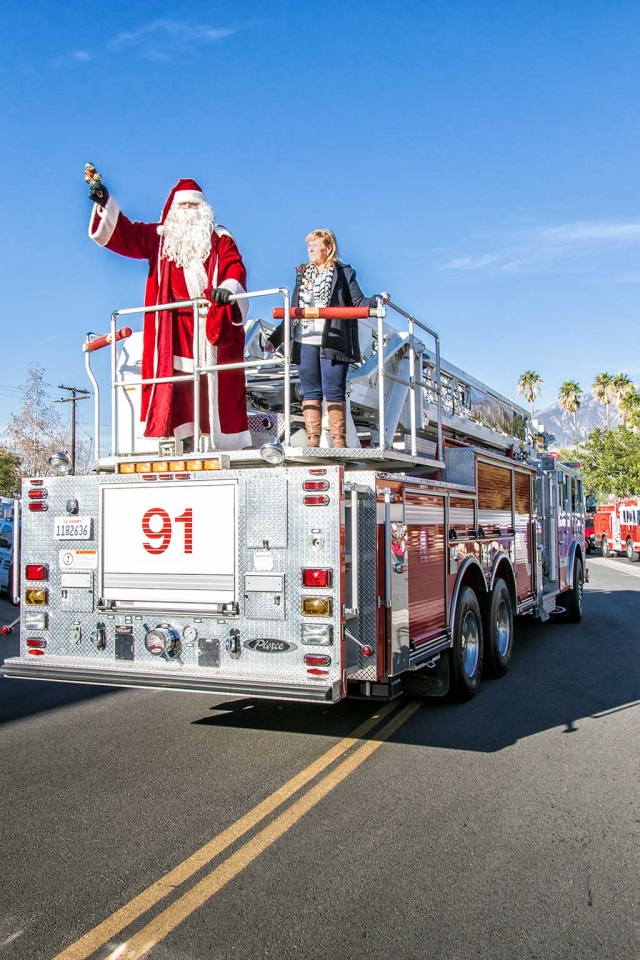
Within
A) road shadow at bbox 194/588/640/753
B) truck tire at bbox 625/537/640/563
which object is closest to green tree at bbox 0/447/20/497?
truck tire at bbox 625/537/640/563

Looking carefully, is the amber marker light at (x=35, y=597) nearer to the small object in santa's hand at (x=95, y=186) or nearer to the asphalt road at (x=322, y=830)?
the asphalt road at (x=322, y=830)

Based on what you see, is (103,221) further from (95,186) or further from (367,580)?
(367,580)

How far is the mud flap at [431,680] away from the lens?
22.7 feet

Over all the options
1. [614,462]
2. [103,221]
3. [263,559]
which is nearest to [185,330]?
[103,221]

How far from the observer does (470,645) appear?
7629 mm

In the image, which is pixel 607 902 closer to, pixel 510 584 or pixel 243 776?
pixel 243 776

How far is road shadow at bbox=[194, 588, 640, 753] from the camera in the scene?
6.45 m

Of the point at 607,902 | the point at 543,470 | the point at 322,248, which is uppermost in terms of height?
the point at 322,248

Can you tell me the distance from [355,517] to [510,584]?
4.23m

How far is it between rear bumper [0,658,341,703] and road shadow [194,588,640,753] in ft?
4.39

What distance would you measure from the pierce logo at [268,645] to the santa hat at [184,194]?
398 cm

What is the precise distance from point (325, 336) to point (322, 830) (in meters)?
3.59

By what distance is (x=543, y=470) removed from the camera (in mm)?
11500

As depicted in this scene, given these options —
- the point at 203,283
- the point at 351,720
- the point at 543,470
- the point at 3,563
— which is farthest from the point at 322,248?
the point at 3,563
